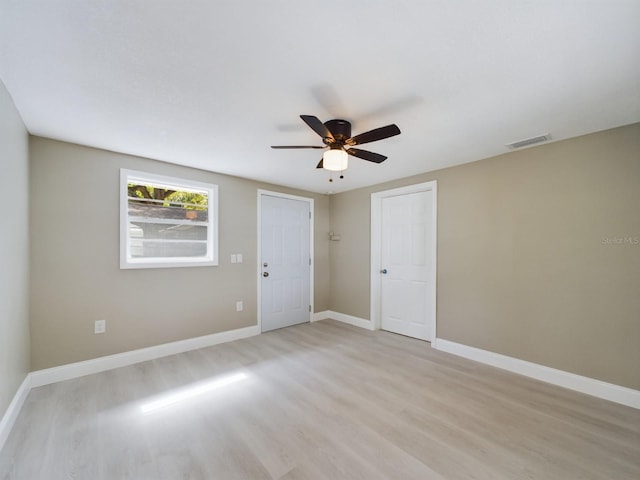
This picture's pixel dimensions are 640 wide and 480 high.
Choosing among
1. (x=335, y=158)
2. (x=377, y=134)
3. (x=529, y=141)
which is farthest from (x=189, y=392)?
(x=529, y=141)

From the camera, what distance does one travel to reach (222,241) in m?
3.90

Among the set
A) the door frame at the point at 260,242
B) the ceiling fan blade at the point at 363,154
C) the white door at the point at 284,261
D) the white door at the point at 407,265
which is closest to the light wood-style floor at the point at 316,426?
the white door at the point at 407,265

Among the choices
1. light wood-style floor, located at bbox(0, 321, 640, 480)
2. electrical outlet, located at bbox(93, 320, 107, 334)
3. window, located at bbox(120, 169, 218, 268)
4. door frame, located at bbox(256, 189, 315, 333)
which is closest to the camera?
light wood-style floor, located at bbox(0, 321, 640, 480)

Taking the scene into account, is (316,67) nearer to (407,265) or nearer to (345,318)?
(407,265)

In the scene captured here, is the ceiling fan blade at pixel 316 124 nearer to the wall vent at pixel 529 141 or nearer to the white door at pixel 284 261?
the wall vent at pixel 529 141

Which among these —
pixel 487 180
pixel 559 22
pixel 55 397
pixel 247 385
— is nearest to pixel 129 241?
pixel 55 397

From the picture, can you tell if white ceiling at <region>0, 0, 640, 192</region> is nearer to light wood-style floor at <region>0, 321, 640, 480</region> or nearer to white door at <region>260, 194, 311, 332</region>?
white door at <region>260, 194, 311, 332</region>

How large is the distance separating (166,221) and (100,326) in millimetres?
1342

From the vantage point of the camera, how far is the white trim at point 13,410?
6.10 feet

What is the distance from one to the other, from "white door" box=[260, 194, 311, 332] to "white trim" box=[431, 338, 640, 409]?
233cm

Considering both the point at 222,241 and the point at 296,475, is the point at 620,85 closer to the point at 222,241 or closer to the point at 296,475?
the point at 296,475

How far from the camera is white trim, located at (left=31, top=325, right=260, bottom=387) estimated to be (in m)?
2.66

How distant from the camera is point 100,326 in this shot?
294cm

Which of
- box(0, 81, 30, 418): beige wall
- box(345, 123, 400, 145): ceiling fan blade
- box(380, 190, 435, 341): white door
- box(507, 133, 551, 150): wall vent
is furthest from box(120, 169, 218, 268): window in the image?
box(507, 133, 551, 150): wall vent
